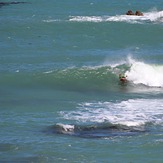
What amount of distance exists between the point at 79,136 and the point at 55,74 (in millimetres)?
12722

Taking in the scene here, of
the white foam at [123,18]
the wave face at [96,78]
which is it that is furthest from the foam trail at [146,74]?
the white foam at [123,18]

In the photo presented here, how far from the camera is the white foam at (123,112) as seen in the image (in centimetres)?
2844

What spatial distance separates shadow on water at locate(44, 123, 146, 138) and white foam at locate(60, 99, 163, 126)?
2.04 feet

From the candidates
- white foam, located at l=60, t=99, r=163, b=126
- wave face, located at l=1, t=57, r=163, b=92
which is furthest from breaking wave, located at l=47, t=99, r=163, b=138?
wave face, located at l=1, t=57, r=163, b=92

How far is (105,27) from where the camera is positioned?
55969 mm

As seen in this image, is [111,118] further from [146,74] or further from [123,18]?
[123,18]

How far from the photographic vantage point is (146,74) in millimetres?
38531

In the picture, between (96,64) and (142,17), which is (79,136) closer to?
(96,64)

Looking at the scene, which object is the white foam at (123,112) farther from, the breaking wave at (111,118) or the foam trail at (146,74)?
the foam trail at (146,74)

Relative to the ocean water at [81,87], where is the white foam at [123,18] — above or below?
above

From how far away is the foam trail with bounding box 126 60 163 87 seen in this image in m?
37.2

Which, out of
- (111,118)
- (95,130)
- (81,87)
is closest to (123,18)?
(81,87)

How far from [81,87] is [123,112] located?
6.33 meters

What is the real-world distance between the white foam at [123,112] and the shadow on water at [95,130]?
623 millimetres
